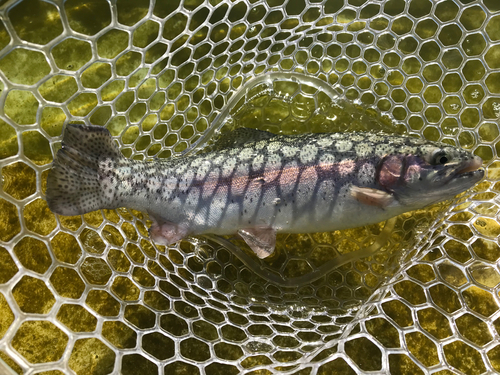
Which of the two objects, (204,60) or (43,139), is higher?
(204,60)

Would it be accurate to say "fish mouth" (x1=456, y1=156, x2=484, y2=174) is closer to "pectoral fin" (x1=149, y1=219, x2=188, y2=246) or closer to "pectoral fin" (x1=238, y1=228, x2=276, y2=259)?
"pectoral fin" (x1=238, y1=228, x2=276, y2=259)

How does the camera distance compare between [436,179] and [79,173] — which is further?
[79,173]

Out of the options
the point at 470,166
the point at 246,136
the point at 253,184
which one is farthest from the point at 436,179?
the point at 246,136

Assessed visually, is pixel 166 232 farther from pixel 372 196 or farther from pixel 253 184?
pixel 372 196

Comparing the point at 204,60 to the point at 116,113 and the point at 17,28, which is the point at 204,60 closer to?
the point at 116,113

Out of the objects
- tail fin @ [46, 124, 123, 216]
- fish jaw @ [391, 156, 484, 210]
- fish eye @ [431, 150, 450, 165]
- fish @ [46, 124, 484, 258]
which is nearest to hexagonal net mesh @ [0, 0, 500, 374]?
tail fin @ [46, 124, 123, 216]

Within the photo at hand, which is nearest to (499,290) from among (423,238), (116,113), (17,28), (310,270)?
(423,238)
